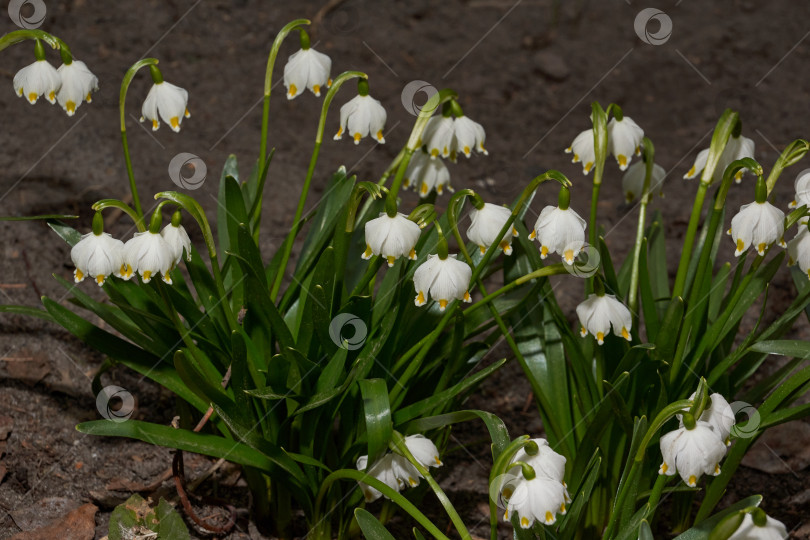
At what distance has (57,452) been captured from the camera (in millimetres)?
2662

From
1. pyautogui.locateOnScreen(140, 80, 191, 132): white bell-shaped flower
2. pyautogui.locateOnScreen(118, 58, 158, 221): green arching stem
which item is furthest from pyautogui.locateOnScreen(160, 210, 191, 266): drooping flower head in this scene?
pyautogui.locateOnScreen(140, 80, 191, 132): white bell-shaped flower

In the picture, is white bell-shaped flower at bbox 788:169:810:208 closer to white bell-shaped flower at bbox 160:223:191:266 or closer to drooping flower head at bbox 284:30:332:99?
drooping flower head at bbox 284:30:332:99

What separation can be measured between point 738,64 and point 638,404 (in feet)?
10.7

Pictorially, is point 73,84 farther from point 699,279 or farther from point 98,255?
point 699,279

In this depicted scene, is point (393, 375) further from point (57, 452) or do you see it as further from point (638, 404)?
point (57, 452)

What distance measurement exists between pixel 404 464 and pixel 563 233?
67 centimetres

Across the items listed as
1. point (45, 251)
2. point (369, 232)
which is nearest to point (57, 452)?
point (45, 251)

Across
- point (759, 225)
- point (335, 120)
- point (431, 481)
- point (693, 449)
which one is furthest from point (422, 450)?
point (335, 120)

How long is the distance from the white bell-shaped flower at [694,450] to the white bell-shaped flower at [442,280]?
53 cm

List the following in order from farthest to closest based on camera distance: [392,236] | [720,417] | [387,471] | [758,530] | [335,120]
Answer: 1. [335,120]
2. [387,471]
3. [392,236]
4. [720,417]
5. [758,530]

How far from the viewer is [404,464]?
2242 millimetres

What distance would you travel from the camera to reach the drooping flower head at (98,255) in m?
1.98

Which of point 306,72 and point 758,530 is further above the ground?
point 758,530

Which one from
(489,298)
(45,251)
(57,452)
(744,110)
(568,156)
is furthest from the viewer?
(744,110)
